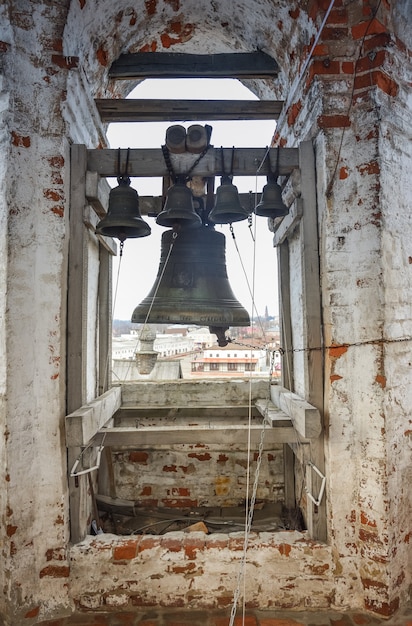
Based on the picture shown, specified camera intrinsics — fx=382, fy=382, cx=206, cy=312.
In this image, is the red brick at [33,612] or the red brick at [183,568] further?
the red brick at [183,568]

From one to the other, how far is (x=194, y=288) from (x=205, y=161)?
0.92 meters

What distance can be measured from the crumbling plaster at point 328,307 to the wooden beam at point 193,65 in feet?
2.45

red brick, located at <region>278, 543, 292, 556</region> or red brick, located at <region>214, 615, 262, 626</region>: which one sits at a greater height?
red brick, located at <region>278, 543, 292, 556</region>

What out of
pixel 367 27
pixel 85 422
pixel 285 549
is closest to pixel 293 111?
pixel 367 27

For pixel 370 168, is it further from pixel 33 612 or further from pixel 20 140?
pixel 33 612

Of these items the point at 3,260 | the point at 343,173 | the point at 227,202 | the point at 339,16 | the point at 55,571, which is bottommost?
the point at 55,571

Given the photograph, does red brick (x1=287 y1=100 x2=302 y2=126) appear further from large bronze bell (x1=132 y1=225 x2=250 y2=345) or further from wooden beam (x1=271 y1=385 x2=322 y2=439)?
wooden beam (x1=271 y1=385 x2=322 y2=439)

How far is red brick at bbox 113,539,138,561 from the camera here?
2.49 metres

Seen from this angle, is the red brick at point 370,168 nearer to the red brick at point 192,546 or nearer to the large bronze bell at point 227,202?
the large bronze bell at point 227,202

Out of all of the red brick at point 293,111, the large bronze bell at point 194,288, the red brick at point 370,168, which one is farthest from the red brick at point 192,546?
the red brick at point 293,111

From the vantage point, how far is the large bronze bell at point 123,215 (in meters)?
2.58

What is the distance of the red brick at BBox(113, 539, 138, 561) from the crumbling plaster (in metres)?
0.13

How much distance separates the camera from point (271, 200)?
2676 mm

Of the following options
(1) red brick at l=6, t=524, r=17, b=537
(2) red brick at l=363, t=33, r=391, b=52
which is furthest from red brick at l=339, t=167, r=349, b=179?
(1) red brick at l=6, t=524, r=17, b=537
